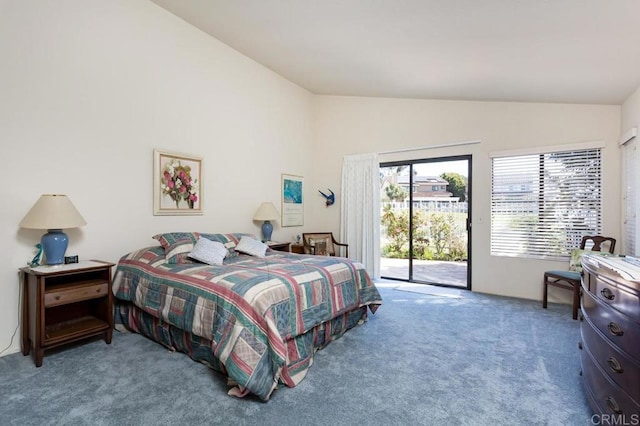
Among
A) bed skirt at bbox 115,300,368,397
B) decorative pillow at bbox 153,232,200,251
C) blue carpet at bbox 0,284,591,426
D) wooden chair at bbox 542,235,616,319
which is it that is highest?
decorative pillow at bbox 153,232,200,251

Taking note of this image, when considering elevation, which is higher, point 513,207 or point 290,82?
point 290,82

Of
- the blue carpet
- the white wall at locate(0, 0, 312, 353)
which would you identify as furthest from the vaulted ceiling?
the blue carpet

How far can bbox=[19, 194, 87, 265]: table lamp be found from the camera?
247 cm

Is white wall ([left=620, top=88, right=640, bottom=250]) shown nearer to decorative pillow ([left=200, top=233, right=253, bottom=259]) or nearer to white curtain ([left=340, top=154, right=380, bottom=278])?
white curtain ([left=340, top=154, right=380, bottom=278])

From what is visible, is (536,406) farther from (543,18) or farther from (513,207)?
(513,207)

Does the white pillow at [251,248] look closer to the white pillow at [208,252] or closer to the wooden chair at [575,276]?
the white pillow at [208,252]

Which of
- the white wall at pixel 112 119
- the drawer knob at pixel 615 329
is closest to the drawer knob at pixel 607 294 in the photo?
the drawer knob at pixel 615 329

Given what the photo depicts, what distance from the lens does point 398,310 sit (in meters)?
3.70

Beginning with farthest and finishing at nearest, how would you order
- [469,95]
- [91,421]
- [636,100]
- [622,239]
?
1. [469,95]
2. [622,239]
3. [636,100]
4. [91,421]

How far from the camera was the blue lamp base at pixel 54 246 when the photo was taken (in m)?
2.56

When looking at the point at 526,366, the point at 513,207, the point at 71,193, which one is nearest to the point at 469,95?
the point at 513,207

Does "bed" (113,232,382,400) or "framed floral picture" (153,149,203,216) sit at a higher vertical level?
"framed floral picture" (153,149,203,216)

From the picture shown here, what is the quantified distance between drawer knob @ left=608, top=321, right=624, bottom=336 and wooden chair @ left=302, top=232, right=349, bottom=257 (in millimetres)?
3831

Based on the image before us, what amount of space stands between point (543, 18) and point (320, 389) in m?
3.00
